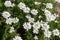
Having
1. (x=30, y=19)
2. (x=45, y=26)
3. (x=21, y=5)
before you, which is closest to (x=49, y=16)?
(x=45, y=26)

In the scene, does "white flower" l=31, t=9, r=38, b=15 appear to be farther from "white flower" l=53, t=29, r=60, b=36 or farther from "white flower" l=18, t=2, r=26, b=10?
"white flower" l=53, t=29, r=60, b=36

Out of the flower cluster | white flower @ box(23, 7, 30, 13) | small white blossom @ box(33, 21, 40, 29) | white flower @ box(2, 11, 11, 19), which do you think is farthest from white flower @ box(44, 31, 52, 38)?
white flower @ box(2, 11, 11, 19)

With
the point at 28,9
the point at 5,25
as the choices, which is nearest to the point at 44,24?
the point at 28,9

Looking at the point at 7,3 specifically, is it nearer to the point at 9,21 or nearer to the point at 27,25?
the point at 9,21

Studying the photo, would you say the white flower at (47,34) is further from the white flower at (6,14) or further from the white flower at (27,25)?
the white flower at (6,14)

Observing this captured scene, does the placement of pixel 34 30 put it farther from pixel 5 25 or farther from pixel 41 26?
pixel 5 25

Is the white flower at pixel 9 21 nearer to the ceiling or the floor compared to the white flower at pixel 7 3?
nearer to the floor

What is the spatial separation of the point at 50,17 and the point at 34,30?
295mm

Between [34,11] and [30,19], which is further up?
[34,11]

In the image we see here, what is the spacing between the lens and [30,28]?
3209 millimetres

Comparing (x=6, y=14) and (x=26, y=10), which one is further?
(x=26, y=10)

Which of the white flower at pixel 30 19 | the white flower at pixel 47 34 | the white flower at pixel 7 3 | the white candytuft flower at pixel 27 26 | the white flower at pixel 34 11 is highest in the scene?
the white flower at pixel 7 3

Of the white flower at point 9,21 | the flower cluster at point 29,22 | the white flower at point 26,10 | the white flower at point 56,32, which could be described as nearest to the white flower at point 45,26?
the flower cluster at point 29,22

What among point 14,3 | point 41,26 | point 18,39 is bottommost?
point 18,39
